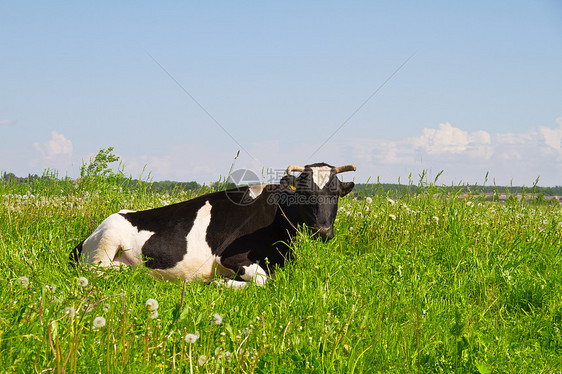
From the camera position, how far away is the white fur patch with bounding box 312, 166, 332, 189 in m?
7.16

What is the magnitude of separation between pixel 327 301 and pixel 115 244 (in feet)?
12.0

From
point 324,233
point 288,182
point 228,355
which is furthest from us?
point 288,182

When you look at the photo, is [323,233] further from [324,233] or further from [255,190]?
[255,190]

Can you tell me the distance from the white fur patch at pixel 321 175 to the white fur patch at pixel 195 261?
188 centimetres

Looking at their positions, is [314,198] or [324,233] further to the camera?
[314,198]

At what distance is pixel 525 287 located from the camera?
20.0ft

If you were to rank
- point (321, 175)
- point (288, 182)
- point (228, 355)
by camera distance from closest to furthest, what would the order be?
point (228, 355) < point (321, 175) < point (288, 182)

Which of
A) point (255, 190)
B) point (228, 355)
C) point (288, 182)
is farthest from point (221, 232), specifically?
point (228, 355)

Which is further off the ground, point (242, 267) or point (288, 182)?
point (288, 182)

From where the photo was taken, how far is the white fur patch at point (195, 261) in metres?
7.05

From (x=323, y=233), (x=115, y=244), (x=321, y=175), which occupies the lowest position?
(x=115, y=244)

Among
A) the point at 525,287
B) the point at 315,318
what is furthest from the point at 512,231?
the point at 315,318

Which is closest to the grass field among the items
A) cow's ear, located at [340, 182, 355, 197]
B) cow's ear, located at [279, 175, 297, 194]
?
cow's ear, located at [340, 182, 355, 197]

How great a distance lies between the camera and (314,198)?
7.08m
